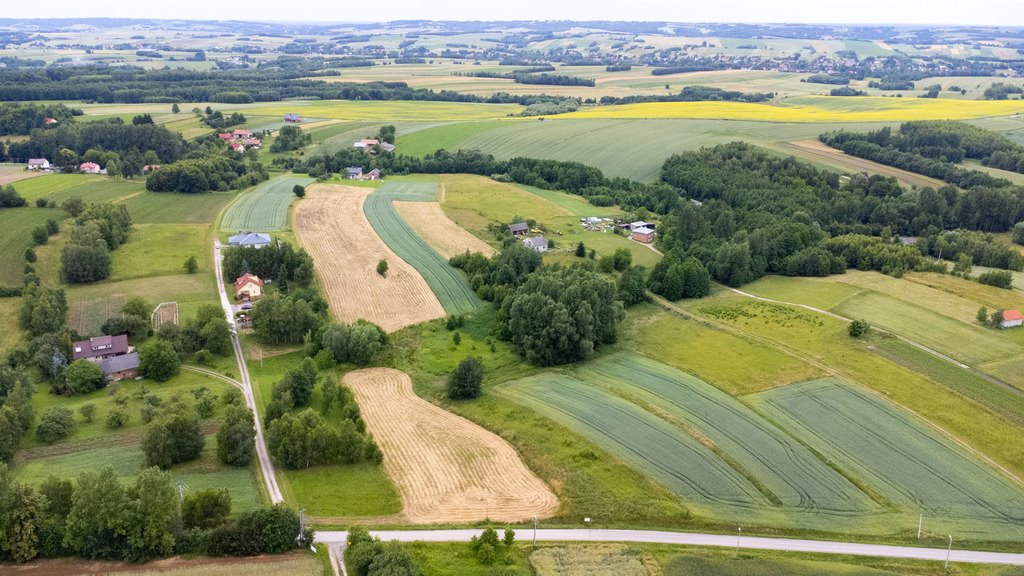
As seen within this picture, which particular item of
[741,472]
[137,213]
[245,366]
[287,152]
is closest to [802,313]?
[741,472]

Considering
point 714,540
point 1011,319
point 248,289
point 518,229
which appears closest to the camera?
point 714,540

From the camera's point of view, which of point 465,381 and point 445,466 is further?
point 465,381

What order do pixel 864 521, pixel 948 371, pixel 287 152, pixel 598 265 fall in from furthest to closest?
1. pixel 287 152
2. pixel 598 265
3. pixel 948 371
4. pixel 864 521

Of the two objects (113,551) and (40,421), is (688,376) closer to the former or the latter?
(113,551)

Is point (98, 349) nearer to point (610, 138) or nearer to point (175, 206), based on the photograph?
point (175, 206)

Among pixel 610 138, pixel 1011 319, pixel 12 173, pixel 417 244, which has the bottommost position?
pixel 1011 319

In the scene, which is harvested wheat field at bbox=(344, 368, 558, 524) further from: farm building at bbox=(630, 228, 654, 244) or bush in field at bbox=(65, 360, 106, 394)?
farm building at bbox=(630, 228, 654, 244)

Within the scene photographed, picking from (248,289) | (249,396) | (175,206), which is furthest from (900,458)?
(175,206)

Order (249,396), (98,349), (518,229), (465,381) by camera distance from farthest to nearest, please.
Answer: (518,229) < (98,349) < (465,381) < (249,396)
